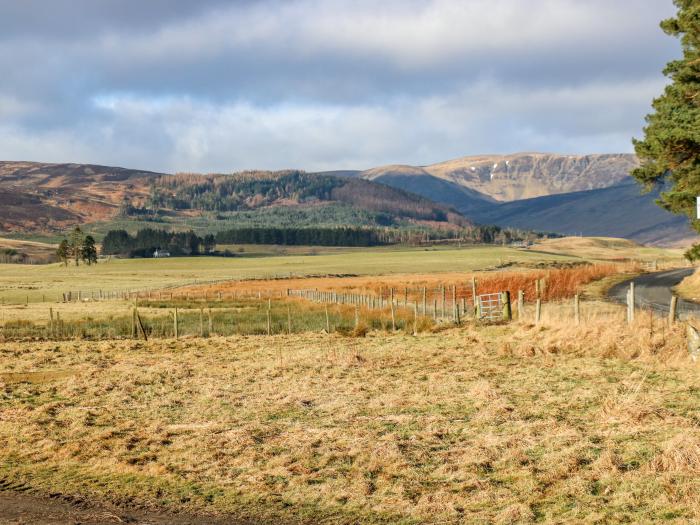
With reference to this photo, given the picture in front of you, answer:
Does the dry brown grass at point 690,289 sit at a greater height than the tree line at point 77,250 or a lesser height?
lesser

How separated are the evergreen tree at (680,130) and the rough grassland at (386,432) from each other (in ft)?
33.9

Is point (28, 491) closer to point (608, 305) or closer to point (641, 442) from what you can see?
point (641, 442)

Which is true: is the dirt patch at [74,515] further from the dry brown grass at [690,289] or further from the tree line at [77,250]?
the tree line at [77,250]

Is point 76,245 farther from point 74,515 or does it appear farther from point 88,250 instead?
point 74,515

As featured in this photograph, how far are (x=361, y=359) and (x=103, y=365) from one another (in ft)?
30.0

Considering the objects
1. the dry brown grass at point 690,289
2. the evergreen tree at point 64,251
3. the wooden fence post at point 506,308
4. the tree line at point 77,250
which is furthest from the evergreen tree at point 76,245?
the wooden fence post at point 506,308

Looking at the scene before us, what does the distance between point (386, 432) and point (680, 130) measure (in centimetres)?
2177

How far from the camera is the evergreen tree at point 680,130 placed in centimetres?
3217

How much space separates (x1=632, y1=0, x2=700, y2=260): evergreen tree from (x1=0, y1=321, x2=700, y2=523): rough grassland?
10.3 m

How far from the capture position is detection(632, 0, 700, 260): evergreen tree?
32.2 m

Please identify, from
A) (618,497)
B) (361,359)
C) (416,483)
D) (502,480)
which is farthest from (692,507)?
(361,359)

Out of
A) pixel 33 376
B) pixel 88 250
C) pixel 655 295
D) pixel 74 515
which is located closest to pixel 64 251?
pixel 88 250

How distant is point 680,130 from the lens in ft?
102

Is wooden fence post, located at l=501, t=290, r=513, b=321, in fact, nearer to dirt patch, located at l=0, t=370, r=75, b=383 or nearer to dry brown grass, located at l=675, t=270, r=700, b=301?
dry brown grass, located at l=675, t=270, r=700, b=301
